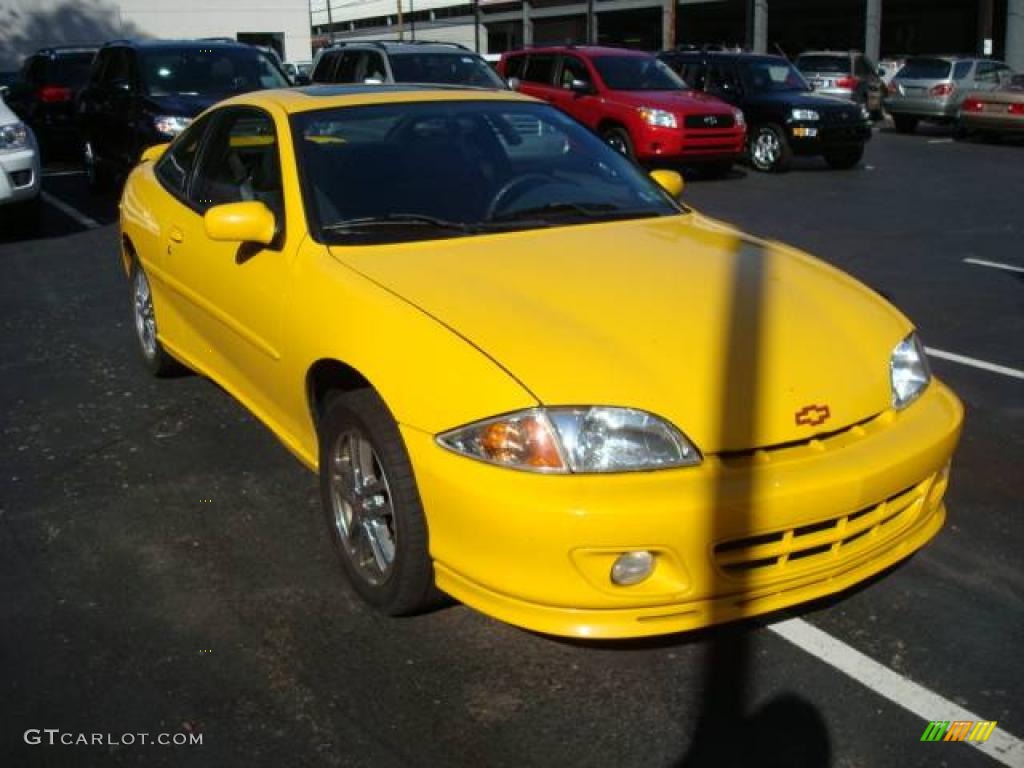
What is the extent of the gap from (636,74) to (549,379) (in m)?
13.3

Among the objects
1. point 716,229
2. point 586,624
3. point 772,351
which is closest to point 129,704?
point 586,624

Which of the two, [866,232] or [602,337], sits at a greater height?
[602,337]

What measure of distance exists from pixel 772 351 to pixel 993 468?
1.88m

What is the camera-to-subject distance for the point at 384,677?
9.88 ft

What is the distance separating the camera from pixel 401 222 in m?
3.87

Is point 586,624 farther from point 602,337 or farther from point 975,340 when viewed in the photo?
point 975,340

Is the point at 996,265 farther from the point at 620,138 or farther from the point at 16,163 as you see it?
the point at 16,163

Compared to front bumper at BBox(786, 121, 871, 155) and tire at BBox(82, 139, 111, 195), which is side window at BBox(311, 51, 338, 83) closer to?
tire at BBox(82, 139, 111, 195)

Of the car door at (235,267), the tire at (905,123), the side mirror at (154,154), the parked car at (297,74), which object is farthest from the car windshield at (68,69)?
the tire at (905,123)

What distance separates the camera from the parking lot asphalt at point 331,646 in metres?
2.74

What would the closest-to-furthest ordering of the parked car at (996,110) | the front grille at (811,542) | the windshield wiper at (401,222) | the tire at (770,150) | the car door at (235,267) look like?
the front grille at (811,542), the windshield wiper at (401,222), the car door at (235,267), the tire at (770,150), the parked car at (996,110)

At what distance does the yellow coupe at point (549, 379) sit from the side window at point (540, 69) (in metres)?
11.9

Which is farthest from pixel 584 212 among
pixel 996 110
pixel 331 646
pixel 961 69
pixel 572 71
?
pixel 961 69

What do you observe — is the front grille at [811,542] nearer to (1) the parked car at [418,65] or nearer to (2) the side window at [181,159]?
(2) the side window at [181,159]
